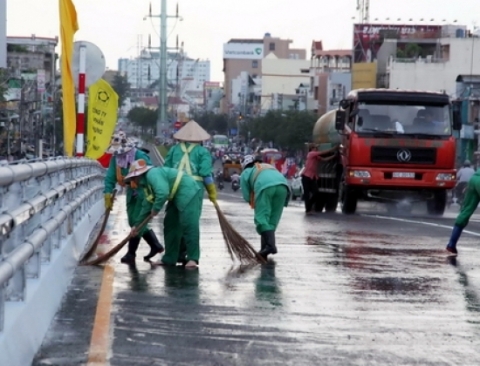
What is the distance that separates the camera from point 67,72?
20.1 meters

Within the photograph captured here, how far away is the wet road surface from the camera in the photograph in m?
7.41

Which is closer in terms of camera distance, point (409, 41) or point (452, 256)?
point (452, 256)

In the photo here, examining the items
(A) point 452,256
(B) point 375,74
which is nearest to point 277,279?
(A) point 452,256

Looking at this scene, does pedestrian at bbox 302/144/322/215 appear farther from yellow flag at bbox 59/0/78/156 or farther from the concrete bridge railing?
the concrete bridge railing

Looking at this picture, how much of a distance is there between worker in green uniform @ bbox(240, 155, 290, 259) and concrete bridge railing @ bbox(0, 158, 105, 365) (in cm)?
243

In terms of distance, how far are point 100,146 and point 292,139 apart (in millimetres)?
77602

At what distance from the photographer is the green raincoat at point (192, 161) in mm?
13148

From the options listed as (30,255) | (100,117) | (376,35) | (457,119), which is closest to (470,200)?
(30,255)

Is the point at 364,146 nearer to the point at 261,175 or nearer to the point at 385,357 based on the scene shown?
the point at 261,175

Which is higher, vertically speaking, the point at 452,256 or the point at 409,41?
the point at 409,41

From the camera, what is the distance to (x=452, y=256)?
14500 millimetres

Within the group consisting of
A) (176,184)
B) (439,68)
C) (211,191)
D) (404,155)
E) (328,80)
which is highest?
(439,68)

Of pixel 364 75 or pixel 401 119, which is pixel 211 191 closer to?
pixel 401 119

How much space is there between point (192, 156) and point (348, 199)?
46.5ft
